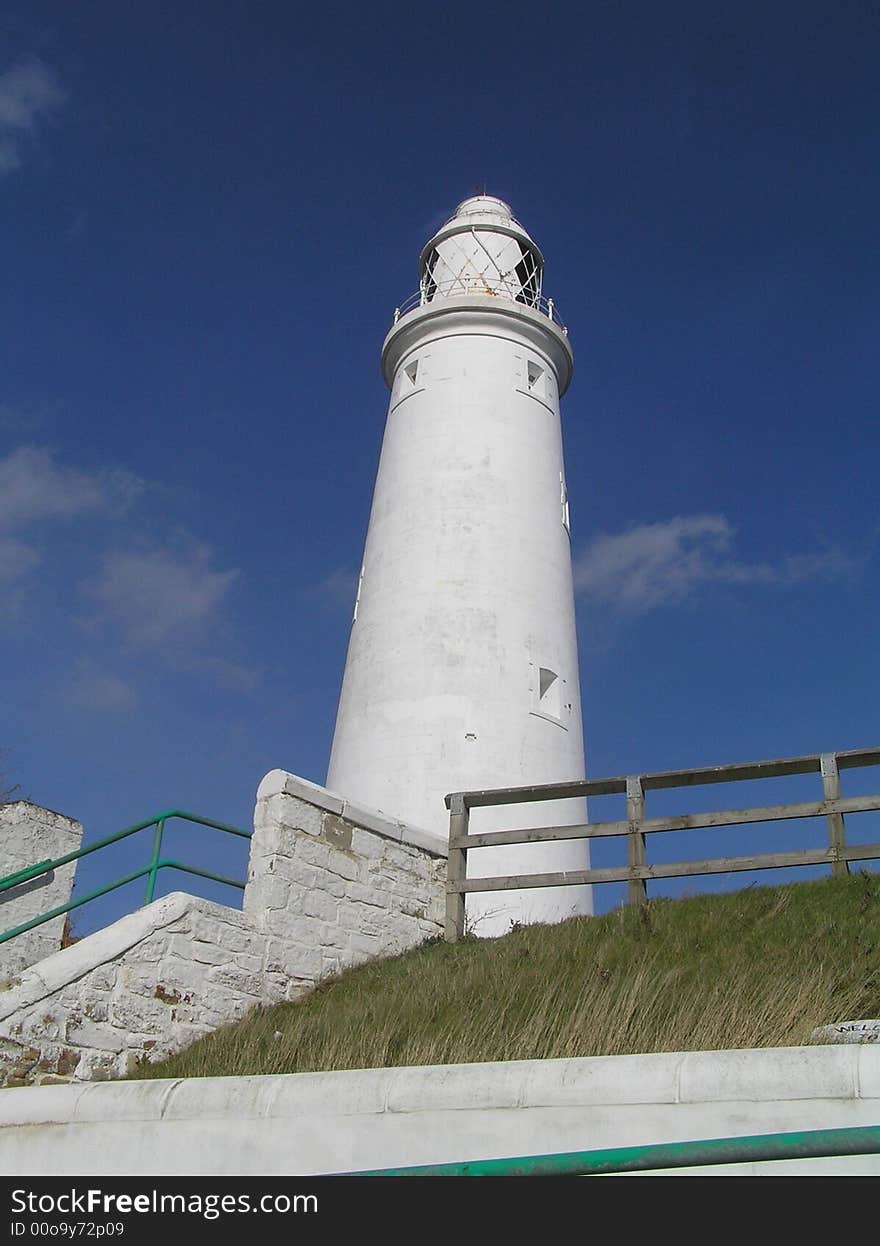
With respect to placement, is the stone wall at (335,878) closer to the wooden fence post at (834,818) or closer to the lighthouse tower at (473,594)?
the lighthouse tower at (473,594)

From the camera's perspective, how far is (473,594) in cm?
1636

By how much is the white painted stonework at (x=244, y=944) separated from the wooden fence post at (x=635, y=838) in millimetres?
2245

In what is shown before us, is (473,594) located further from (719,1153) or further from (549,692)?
(719,1153)

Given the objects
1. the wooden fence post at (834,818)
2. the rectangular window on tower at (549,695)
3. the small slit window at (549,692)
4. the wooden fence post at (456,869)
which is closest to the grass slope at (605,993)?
the wooden fence post at (834,818)

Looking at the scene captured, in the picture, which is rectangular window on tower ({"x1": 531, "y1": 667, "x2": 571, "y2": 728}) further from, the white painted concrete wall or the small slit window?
the white painted concrete wall

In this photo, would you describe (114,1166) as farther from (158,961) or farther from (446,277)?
(446,277)

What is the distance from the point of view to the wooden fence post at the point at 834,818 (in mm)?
9281

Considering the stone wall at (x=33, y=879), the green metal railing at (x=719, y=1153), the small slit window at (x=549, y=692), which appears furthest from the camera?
the small slit window at (x=549, y=692)

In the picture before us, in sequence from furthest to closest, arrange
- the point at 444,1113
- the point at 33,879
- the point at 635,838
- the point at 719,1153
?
the point at 33,879, the point at 635,838, the point at 444,1113, the point at 719,1153

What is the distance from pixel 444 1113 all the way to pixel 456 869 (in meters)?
6.01

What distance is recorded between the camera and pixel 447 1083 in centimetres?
512

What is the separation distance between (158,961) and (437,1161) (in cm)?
428

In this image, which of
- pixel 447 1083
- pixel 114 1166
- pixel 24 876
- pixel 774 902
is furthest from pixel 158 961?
pixel 774 902

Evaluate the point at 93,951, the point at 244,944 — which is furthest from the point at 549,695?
the point at 93,951
